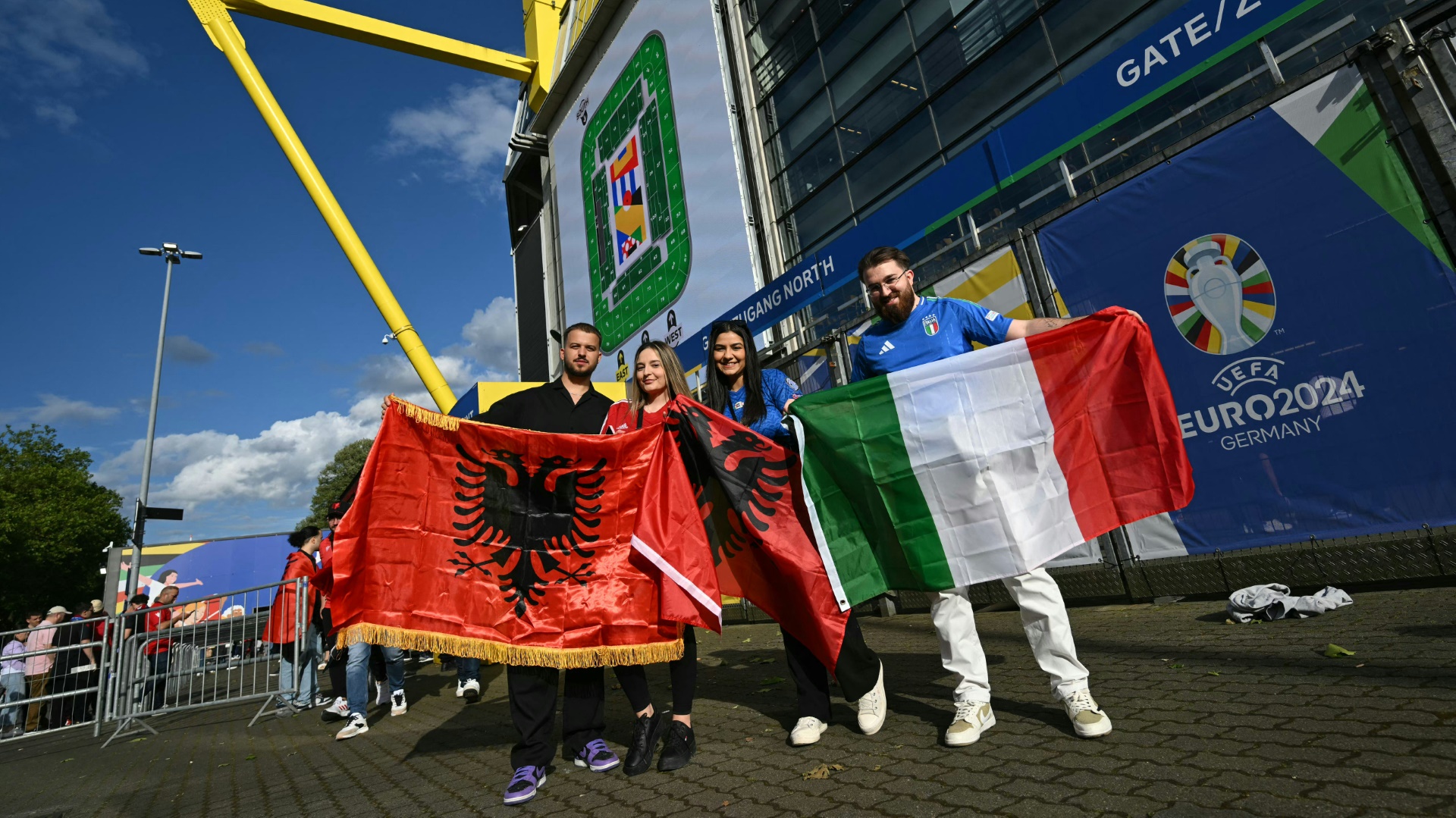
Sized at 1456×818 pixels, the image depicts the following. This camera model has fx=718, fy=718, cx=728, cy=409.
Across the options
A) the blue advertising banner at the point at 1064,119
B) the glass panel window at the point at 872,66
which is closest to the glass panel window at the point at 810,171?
the glass panel window at the point at 872,66

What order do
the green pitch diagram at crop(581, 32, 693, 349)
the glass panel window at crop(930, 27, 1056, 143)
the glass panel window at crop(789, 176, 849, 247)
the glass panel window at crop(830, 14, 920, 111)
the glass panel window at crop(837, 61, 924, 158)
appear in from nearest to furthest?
the glass panel window at crop(930, 27, 1056, 143) → the glass panel window at crop(837, 61, 924, 158) → the glass panel window at crop(830, 14, 920, 111) → the glass panel window at crop(789, 176, 849, 247) → the green pitch diagram at crop(581, 32, 693, 349)

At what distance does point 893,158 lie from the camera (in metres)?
14.0

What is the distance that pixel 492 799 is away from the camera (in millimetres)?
2980

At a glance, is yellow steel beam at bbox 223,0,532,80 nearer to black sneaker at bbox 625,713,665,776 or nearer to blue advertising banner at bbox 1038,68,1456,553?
blue advertising banner at bbox 1038,68,1456,553

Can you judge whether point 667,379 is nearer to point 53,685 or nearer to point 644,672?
point 644,672

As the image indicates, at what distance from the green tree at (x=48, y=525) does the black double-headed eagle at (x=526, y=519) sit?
37.0 meters

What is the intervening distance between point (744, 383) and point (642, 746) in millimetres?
1784

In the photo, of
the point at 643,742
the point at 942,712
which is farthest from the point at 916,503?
the point at 643,742

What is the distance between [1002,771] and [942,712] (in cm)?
95

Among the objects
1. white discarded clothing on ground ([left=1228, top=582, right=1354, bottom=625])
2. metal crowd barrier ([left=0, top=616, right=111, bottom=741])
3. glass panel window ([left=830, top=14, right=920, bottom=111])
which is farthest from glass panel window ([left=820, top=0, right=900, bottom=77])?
metal crowd barrier ([left=0, top=616, right=111, bottom=741])

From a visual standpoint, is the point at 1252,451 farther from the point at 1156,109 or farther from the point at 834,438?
the point at 1156,109

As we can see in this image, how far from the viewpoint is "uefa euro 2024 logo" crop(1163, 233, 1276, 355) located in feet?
16.4

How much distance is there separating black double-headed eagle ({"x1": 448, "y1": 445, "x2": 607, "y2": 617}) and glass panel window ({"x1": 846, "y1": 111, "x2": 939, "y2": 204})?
11.8 m

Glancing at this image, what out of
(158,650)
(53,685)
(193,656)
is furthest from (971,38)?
(53,685)
